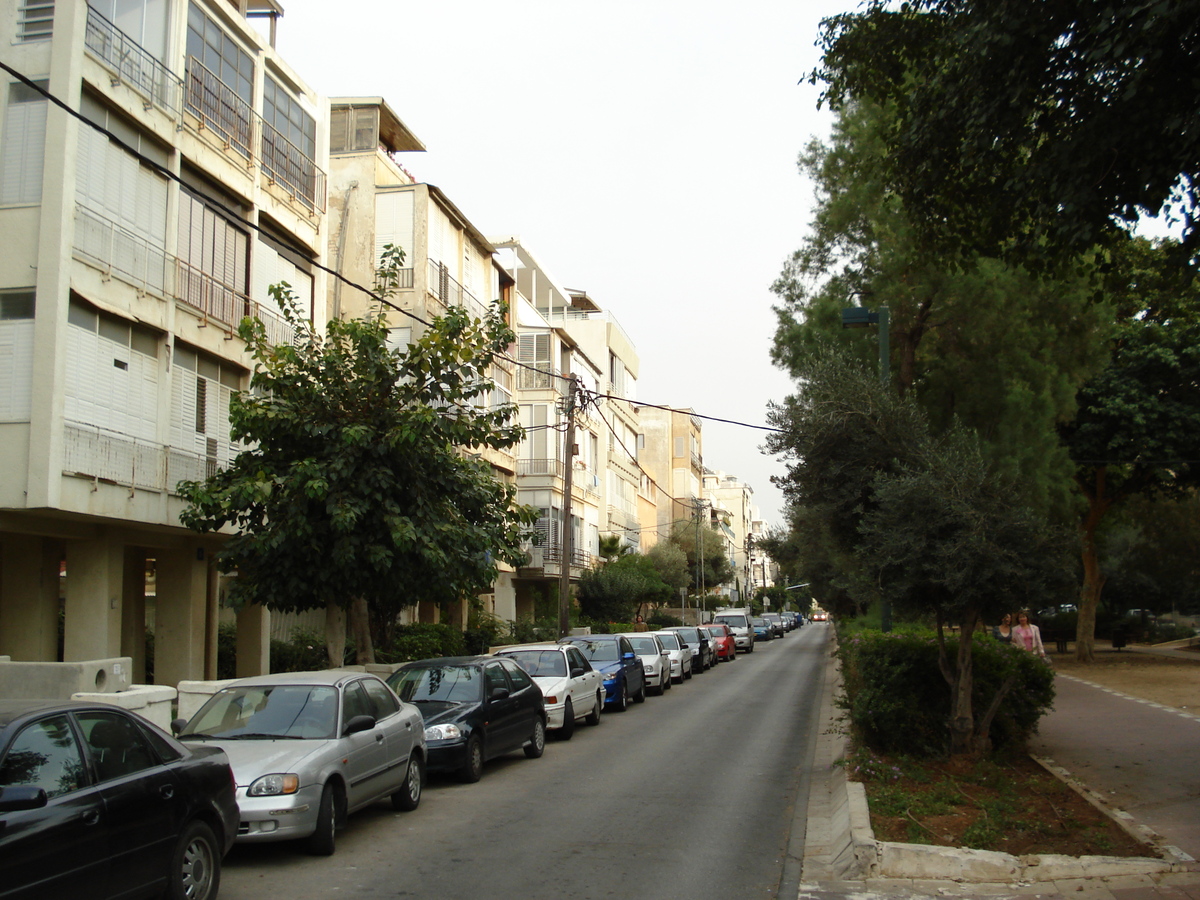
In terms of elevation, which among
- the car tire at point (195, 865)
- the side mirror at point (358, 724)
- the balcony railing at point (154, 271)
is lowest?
the car tire at point (195, 865)

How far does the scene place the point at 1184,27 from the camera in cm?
754

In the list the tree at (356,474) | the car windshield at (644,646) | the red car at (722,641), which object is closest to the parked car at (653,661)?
the car windshield at (644,646)

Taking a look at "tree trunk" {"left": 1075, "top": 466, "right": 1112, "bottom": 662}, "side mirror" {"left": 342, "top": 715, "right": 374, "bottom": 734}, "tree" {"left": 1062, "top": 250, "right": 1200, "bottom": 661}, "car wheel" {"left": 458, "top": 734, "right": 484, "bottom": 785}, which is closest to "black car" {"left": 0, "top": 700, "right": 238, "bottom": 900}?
"side mirror" {"left": 342, "top": 715, "right": 374, "bottom": 734}

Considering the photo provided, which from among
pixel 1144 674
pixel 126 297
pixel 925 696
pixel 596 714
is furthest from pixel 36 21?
pixel 1144 674

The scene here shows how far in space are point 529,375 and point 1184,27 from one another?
121 ft

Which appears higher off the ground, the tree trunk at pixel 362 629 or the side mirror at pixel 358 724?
the tree trunk at pixel 362 629

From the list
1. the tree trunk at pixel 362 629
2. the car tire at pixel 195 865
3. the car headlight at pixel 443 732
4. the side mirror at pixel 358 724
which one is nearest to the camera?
the car tire at pixel 195 865

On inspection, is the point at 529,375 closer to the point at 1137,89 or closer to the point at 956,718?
the point at 956,718

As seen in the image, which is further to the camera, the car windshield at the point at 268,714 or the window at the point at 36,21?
the window at the point at 36,21

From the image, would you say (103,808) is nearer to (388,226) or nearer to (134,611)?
(134,611)

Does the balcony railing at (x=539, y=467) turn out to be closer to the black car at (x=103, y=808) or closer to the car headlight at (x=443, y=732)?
the car headlight at (x=443, y=732)

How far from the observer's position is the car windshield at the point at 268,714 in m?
9.65

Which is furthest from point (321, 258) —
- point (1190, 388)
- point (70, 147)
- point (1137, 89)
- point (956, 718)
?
point (1190, 388)

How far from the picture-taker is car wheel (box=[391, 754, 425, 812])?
1097cm
